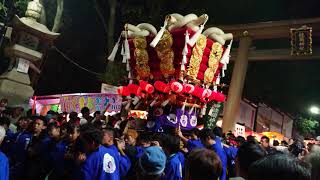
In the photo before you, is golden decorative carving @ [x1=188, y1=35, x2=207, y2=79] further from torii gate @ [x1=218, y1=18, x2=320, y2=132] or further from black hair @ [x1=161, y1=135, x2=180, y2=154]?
torii gate @ [x1=218, y1=18, x2=320, y2=132]

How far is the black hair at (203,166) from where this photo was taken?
2852mm

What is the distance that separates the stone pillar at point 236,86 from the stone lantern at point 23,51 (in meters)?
7.78

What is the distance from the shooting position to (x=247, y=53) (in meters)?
15.7

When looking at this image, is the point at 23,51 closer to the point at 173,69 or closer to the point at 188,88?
the point at 173,69

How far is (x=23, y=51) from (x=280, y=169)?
14099mm

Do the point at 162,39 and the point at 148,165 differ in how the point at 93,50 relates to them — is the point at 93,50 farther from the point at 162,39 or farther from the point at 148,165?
the point at 148,165

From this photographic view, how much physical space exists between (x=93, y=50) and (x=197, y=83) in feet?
44.3

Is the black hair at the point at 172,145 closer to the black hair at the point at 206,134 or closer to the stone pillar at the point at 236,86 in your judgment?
the black hair at the point at 206,134

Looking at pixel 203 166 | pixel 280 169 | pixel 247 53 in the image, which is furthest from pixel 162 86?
pixel 247 53

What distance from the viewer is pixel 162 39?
8.24m

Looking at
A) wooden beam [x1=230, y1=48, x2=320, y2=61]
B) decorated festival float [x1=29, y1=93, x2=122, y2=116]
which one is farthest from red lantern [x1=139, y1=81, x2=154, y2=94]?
wooden beam [x1=230, y1=48, x2=320, y2=61]

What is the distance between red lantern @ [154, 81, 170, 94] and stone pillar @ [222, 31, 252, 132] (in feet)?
24.0

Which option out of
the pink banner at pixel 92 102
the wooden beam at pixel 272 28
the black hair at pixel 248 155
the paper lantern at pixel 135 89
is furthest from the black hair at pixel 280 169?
the wooden beam at pixel 272 28

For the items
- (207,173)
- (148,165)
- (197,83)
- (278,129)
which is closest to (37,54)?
(197,83)
